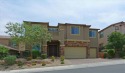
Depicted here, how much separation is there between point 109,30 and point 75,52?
12126 millimetres

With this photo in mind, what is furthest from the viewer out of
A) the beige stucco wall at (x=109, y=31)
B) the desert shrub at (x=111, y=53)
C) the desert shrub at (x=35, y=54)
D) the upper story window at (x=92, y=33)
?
the beige stucco wall at (x=109, y=31)

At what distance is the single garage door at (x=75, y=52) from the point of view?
147 ft

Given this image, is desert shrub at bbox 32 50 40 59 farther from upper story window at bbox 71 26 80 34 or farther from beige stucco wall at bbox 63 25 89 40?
upper story window at bbox 71 26 80 34

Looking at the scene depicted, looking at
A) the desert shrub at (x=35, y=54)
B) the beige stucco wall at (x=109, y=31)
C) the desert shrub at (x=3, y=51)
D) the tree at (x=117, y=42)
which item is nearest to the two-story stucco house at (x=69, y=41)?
the desert shrub at (x=35, y=54)

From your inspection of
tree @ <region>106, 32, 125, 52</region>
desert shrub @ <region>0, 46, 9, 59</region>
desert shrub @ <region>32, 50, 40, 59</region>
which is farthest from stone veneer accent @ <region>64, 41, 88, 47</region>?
desert shrub @ <region>0, 46, 9, 59</region>

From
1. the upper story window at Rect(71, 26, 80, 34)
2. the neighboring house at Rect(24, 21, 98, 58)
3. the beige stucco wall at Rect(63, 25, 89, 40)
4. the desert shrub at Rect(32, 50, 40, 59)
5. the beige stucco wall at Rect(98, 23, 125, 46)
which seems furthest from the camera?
the beige stucco wall at Rect(98, 23, 125, 46)

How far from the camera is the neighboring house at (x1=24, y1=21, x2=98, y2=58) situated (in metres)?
43.8

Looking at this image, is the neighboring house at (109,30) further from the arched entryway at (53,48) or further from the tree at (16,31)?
the tree at (16,31)

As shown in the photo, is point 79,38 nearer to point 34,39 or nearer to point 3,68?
point 34,39

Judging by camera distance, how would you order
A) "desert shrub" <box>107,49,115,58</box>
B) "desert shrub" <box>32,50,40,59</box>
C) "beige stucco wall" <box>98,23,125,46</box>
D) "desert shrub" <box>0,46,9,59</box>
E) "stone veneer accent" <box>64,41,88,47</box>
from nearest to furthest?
"desert shrub" <box>0,46,9,59</box>
"desert shrub" <box>32,50,40,59</box>
"desert shrub" <box>107,49,115,58</box>
"stone veneer accent" <box>64,41,88,47</box>
"beige stucco wall" <box>98,23,125,46</box>

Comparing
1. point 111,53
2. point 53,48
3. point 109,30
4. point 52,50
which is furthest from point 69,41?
point 109,30

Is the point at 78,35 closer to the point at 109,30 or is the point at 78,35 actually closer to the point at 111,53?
the point at 111,53

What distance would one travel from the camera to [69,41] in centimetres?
4466

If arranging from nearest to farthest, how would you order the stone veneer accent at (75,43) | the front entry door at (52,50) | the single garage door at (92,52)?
the stone veneer accent at (75,43) → the front entry door at (52,50) → the single garage door at (92,52)
